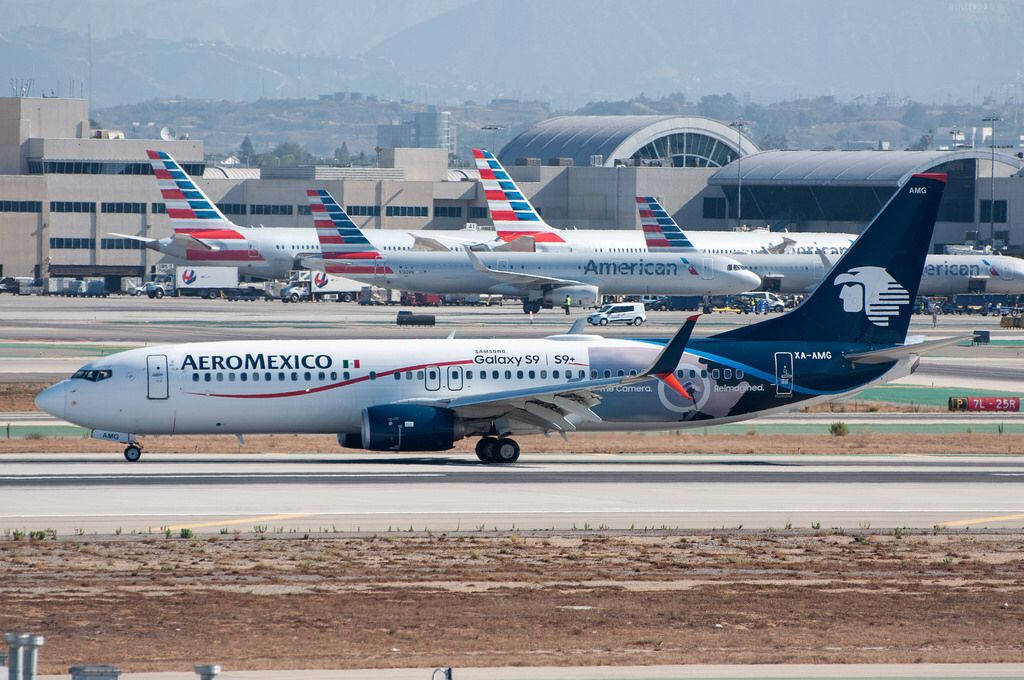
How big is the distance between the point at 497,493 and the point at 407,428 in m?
6.29

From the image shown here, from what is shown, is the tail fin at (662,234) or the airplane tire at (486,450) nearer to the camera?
the airplane tire at (486,450)

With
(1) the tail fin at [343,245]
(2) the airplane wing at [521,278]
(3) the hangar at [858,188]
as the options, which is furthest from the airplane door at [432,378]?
(3) the hangar at [858,188]

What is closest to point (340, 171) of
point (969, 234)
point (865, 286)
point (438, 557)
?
point (969, 234)

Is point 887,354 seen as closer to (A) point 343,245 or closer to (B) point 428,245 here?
(A) point 343,245

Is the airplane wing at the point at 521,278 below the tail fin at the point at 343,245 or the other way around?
below

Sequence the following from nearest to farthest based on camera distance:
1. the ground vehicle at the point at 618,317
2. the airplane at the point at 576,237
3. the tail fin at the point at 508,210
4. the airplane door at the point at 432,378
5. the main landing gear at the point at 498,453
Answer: the main landing gear at the point at 498,453 < the airplane door at the point at 432,378 < the ground vehicle at the point at 618,317 < the airplane at the point at 576,237 < the tail fin at the point at 508,210

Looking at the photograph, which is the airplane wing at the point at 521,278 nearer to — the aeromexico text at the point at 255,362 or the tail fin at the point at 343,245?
the tail fin at the point at 343,245

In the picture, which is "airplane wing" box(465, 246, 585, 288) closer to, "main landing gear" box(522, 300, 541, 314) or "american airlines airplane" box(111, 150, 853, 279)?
"main landing gear" box(522, 300, 541, 314)

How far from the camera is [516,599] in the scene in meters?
26.4

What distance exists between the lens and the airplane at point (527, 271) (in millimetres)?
118812

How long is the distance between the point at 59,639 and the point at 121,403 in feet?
70.1

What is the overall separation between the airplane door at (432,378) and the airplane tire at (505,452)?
7.97ft

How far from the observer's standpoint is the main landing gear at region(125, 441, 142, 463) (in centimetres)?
4409

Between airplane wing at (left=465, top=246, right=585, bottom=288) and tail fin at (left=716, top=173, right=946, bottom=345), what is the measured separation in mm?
69347
